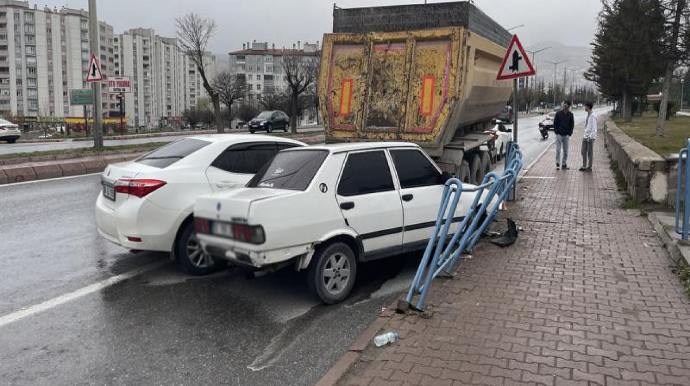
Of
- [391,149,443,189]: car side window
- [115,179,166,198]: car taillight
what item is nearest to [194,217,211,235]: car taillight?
[115,179,166,198]: car taillight

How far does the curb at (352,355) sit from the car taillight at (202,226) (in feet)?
6.08

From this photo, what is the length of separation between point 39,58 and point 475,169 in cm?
13646

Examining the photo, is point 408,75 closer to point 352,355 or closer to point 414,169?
point 414,169

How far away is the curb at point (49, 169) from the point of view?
13.4 meters

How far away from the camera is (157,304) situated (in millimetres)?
5504

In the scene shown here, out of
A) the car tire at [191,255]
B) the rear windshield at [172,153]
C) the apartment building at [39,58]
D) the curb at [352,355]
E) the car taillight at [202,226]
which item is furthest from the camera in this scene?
the apartment building at [39,58]

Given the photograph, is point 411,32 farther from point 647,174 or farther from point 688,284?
point 688,284

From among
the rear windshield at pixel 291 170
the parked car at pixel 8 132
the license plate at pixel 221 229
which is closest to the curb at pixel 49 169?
the rear windshield at pixel 291 170

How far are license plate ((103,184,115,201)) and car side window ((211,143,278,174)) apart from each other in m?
1.15

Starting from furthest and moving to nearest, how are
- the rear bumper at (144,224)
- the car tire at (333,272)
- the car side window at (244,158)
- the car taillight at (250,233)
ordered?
the car side window at (244,158), the rear bumper at (144,224), the car tire at (333,272), the car taillight at (250,233)

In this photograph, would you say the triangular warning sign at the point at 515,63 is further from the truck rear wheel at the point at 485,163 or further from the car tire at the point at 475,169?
the truck rear wheel at the point at 485,163

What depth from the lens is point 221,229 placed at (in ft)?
17.3

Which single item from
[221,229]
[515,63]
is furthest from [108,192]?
[515,63]

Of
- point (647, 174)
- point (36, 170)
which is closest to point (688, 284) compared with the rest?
point (647, 174)
